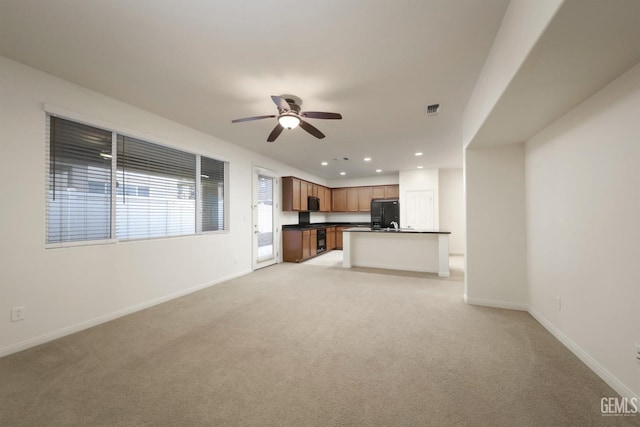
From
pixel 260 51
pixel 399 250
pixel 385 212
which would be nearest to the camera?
pixel 260 51

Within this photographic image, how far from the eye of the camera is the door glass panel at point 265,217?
18.5ft

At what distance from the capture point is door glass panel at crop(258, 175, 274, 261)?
5633 mm

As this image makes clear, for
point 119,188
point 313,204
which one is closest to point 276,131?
point 119,188

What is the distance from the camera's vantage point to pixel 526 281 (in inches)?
122

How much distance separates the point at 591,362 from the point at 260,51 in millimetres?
3809

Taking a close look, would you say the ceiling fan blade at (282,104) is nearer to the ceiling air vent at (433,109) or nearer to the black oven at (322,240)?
the ceiling air vent at (433,109)

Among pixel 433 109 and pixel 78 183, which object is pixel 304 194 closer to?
pixel 433 109

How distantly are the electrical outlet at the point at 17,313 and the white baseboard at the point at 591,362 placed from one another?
4.94 m

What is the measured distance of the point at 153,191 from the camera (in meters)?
3.44

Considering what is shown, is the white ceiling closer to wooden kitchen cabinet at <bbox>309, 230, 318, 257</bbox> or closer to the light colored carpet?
the light colored carpet

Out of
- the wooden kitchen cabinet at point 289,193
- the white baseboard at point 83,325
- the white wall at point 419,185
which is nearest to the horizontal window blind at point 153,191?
the white baseboard at point 83,325

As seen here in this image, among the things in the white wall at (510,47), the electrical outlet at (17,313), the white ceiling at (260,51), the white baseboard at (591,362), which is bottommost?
the white baseboard at (591,362)

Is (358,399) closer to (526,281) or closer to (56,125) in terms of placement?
(526,281)

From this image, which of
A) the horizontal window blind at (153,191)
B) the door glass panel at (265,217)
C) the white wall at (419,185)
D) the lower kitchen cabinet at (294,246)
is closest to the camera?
the horizontal window blind at (153,191)
